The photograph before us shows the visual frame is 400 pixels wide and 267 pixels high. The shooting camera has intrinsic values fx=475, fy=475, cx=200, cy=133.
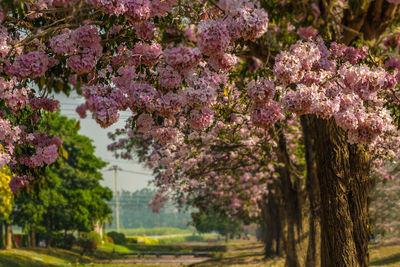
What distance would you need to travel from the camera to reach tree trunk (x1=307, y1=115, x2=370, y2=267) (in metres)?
7.60

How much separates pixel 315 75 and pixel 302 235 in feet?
36.7

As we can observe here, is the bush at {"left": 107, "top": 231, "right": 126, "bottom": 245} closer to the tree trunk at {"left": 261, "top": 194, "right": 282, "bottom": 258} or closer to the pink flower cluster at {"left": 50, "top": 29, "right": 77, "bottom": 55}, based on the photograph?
the tree trunk at {"left": 261, "top": 194, "right": 282, "bottom": 258}

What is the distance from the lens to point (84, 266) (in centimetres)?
3077

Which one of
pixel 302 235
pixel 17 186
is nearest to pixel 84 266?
pixel 302 235

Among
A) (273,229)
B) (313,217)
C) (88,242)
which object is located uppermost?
(313,217)

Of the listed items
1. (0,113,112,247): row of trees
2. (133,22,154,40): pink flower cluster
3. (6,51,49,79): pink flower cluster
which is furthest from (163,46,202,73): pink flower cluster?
(0,113,112,247): row of trees

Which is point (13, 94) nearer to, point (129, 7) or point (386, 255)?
point (129, 7)

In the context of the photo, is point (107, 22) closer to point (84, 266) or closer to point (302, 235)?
point (302, 235)

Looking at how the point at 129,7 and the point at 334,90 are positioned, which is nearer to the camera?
the point at 129,7

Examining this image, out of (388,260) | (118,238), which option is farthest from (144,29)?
(118,238)

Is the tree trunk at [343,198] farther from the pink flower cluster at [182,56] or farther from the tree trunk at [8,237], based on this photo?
the tree trunk at [8,237]

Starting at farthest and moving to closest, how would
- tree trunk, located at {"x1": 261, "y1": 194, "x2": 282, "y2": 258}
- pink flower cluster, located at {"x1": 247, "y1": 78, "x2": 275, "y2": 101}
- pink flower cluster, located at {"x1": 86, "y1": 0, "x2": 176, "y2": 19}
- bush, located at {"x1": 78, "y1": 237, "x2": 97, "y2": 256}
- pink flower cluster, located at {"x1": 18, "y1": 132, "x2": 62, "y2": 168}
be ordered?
1. bush, located at {"x1": 78, "y1": 237, "x2": 97, "y2": 256}
2. tree trunk, located at {"x1": 261, "y1": 194, "x2": 282, "y2": 258}
3. pink flower cluster, located at {"x1": 18, "y1": 132, "x2": 62, "y2": 168}
4. pink flower cluster, located at {"x1": 247, "y1": 78, "x2": 275, "y2": 101}
5. pink flower cluster, located at {"x1": 86, "y1": 0, "x2": 176, "y2": 19}

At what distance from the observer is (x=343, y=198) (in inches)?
301

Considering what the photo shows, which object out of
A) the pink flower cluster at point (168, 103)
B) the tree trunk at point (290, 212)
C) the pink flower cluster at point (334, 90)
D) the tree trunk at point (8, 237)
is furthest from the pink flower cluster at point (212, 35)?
the tree trunk at point (8, 237)
